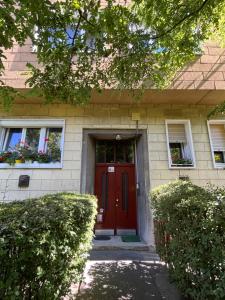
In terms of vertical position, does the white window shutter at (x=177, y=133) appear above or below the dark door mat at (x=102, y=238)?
above

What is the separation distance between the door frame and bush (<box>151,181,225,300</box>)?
3.48m

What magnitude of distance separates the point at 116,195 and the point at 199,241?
5050mm

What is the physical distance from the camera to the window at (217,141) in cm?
676

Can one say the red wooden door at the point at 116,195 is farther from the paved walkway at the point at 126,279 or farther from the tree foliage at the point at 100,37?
the tree foliage at the point at 100,37

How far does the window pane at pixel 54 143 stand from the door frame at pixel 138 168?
78 cm

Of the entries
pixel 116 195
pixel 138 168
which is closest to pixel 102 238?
pixel 116 195

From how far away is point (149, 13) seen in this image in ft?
13.4

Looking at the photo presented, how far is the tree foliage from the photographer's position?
307cm

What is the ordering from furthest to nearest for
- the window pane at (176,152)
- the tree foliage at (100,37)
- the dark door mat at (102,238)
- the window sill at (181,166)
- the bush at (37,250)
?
the window pane at (176,152), the window sill at (181,166), the dark door mat at (102,238), the tree foliage at (100,37), the bush at (37,250)

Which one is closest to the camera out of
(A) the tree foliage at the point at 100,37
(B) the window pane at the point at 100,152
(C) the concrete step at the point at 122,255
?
(A) the tree foliage at the point at 100,37

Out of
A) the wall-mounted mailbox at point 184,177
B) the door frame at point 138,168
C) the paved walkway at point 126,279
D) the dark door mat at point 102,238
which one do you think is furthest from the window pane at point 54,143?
the wall-mounted mailbox at point 184,177

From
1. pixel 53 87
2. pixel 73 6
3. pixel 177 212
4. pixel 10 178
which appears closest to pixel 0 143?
pixel 10 178

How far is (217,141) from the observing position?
6.97 meters

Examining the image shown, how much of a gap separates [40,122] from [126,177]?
326cm
